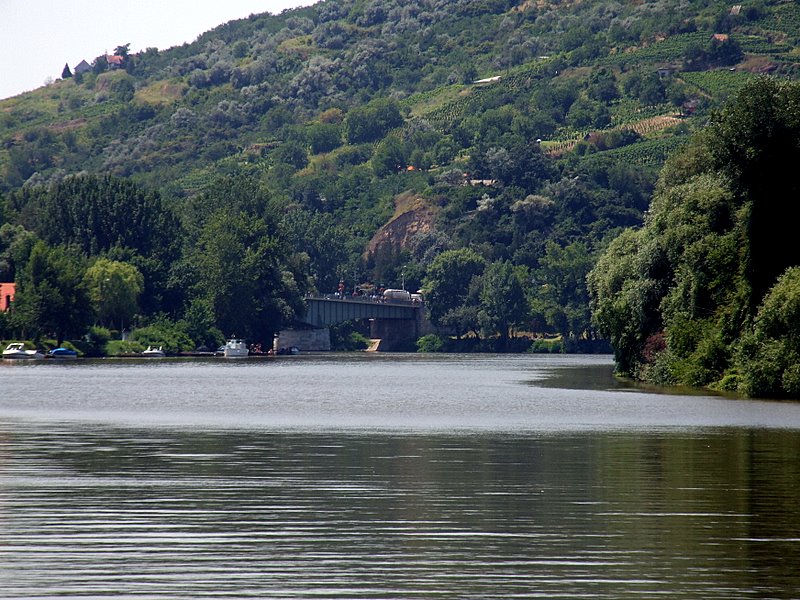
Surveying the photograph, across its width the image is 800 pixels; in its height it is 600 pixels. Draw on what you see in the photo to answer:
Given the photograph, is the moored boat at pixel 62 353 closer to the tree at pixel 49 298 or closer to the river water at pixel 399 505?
the tree at pixel 49 298

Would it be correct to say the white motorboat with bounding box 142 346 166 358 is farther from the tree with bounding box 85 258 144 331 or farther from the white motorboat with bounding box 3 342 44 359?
the white motorboat with bounding box 3 342 44 359

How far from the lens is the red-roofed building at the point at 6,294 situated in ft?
516

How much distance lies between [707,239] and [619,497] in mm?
48106

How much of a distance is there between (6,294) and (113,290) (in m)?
11.9

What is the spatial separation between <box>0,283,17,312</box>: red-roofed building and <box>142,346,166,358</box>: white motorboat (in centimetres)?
1529

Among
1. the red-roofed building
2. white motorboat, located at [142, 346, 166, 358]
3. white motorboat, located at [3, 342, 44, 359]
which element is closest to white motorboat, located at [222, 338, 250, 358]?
white motorboat, located at [142, 346, 166, 358]

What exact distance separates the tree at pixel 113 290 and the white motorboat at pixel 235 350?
36.4ft

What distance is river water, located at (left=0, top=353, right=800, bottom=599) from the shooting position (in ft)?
70.6

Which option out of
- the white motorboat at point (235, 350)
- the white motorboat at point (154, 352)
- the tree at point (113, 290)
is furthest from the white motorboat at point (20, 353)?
the white motorboat at point (235, 350)

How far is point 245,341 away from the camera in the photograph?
7047 inches

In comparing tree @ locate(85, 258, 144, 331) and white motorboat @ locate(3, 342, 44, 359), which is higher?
tree @ locate(85, 258, 144, 331)

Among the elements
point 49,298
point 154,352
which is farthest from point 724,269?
point 154,352

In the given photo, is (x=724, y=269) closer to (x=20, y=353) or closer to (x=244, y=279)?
(x=20, y=353)

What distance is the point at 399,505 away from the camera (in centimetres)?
2914
